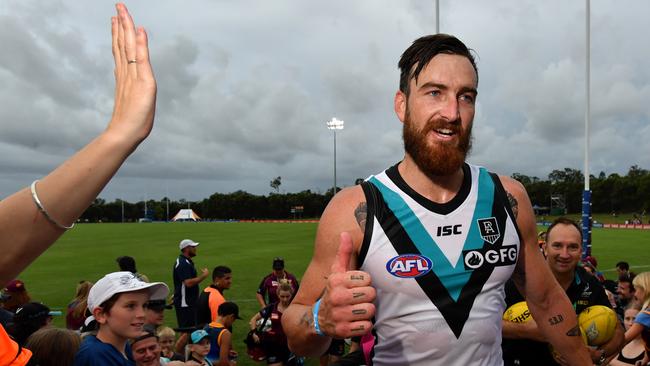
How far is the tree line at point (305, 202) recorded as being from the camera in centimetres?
9519

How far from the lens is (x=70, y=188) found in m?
1.19

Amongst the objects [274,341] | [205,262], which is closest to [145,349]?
[274,341]

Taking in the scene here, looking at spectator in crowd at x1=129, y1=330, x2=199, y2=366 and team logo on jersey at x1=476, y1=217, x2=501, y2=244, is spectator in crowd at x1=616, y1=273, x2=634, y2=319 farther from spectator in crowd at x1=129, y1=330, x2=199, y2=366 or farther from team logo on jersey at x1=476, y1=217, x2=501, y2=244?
spectator in crowd at x1=129, y1=330, x2=199, y2=366

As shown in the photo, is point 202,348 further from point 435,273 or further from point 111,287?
point 435,273

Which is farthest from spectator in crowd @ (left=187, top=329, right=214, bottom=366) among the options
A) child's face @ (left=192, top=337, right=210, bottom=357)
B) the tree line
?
the tree line

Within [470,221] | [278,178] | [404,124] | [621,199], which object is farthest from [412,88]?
[278,178]

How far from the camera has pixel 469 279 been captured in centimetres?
240

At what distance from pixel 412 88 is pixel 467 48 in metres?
0.44

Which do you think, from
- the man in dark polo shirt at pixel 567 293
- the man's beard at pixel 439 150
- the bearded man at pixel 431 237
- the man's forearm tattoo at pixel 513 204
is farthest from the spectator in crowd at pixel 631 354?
the man's beard at pixel 439 150

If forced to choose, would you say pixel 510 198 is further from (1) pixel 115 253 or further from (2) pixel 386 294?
(1) pixel 115 253

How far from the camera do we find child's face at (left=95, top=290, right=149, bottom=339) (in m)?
3.71

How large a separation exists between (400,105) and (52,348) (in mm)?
2990

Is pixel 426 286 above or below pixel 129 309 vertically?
above

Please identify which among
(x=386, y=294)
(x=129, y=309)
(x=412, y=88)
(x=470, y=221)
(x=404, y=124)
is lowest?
(x=129, y=309)
